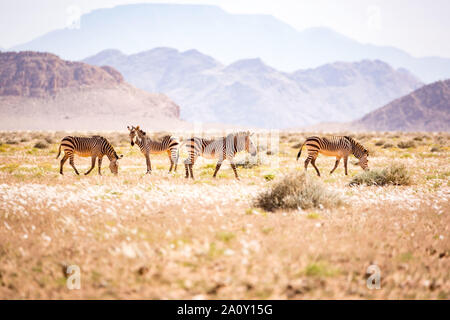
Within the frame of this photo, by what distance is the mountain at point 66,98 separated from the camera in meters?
138

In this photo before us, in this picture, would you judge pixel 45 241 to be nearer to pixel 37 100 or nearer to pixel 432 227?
pixel 432 227

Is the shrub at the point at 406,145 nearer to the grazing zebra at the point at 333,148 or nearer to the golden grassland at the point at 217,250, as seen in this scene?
the grazing zebra at the point at 333,148

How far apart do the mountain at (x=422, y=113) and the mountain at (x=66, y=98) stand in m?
119

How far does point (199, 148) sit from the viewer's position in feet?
50.2

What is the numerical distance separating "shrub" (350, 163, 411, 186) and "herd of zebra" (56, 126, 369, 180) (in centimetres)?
283

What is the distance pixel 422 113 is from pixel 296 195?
20514 centimetres

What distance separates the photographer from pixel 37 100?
153 metres

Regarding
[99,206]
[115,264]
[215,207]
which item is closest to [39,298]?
[115,264]

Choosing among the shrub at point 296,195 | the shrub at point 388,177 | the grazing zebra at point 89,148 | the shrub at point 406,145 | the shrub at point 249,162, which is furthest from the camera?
the shrub at point 406,145

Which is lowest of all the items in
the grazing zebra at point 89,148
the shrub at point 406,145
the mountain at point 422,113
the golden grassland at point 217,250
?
the golden grassland at point 217,250

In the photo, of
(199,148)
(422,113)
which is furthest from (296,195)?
(422,113)

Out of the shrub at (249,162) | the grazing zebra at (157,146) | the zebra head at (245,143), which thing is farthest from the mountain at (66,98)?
the zebra head at (245,143)

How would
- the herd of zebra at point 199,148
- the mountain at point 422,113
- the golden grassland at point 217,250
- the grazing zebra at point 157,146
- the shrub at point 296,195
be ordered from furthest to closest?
the mountain at point 422,113 → the grazing zebra at point 157,146 → the herd of zebra at point 199,148 → the shrub at point 296,195 → the golden grassland at point 217,250
